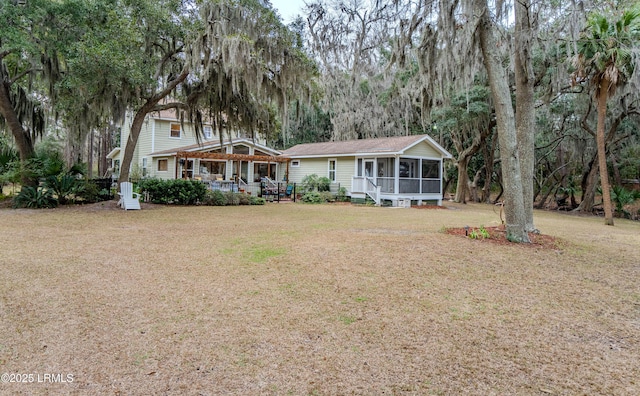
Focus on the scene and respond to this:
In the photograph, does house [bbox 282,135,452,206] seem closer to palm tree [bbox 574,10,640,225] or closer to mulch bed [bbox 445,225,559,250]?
palm tree [bbox 574,10,640,225]

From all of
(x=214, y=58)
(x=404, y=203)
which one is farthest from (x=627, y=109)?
(x=214, y=58)

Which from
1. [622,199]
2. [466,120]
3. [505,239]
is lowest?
[505,239]

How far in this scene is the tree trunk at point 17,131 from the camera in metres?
11.9

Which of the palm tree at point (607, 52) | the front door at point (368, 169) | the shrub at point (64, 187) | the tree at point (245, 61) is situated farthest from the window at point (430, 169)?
the shrub at point (64, 187)

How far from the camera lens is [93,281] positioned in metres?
4.30

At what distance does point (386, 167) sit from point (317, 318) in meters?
17.0

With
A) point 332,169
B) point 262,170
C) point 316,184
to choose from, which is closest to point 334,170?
point 332,169

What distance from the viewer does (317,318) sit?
11.2 feet

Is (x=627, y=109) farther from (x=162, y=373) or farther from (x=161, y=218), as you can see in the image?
(x=162, y=373)

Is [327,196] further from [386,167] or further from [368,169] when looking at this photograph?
[386,167]

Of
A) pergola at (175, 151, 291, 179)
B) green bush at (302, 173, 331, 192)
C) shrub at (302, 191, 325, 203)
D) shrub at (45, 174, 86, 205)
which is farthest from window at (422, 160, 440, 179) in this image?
shrub at (45, 174, 86, 205)

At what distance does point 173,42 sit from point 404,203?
11.8m

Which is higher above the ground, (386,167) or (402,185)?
(386,167)

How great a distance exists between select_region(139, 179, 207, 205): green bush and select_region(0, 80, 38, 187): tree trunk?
3.43 meters
